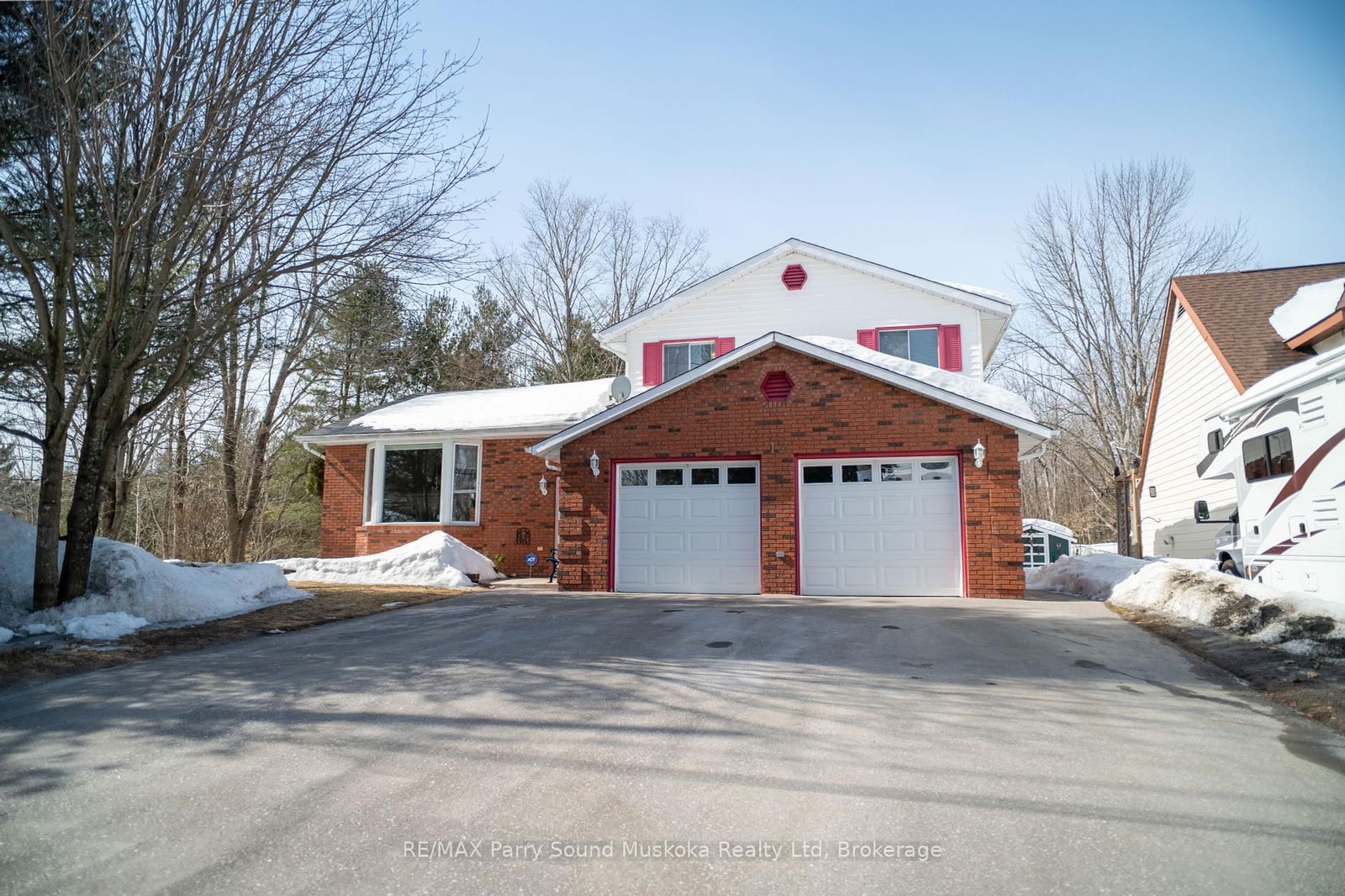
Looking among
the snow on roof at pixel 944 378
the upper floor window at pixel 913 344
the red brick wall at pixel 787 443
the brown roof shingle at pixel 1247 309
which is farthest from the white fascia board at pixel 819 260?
the red brick wall at pixel 787 443

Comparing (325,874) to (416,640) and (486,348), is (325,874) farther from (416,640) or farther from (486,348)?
(486,348)

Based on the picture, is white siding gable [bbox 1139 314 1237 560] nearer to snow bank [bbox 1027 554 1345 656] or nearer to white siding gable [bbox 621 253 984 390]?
snow bank [bbox 1027 554 1345 656]

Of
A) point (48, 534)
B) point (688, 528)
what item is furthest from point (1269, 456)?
point (48, 534)

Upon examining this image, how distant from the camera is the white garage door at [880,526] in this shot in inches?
476

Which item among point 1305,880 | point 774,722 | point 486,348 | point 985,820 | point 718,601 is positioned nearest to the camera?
point 1305,880

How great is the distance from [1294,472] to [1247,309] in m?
9.49

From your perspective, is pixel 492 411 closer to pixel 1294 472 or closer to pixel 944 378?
pixel 944 378

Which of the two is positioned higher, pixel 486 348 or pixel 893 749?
pixel 486 348

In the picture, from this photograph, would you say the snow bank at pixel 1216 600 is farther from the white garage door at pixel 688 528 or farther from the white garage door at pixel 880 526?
the white garage door at pixel 688 528

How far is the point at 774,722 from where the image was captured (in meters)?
4.73

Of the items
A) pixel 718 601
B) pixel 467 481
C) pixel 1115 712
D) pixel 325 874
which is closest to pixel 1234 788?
pixel 1115 712

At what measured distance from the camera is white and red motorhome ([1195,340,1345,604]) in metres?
7.52

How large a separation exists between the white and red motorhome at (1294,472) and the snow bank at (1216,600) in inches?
→ 12.5

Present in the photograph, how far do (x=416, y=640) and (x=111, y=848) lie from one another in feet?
15.5
